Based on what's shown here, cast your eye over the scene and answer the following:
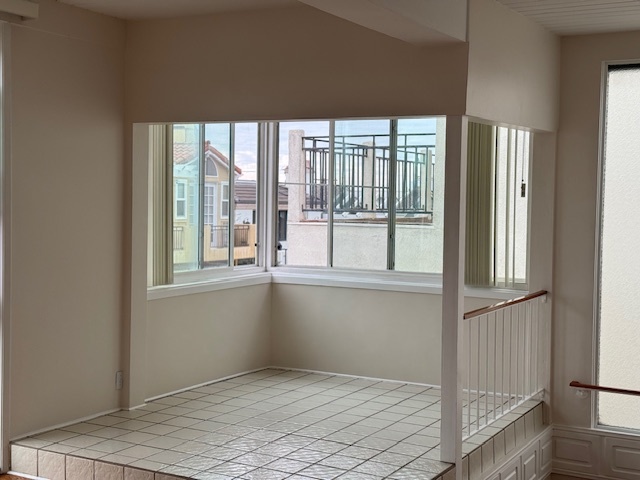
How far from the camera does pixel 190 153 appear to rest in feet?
19.8

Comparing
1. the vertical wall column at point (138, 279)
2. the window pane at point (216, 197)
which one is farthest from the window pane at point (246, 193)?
the vertical wall column at point (138, 279)

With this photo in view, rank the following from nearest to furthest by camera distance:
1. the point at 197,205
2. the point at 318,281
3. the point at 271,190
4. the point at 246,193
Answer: the point at 197,205
the point at 318,281
the point at 246,193
the point at 271,190

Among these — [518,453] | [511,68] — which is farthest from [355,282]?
[511,68]

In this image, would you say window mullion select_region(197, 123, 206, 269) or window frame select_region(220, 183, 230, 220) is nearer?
window mullion select_region(197, 123, 206, 269)

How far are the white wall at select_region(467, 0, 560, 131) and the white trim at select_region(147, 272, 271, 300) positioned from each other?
2.43m

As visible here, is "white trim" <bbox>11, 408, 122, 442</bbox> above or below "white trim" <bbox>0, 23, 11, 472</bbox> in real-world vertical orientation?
below

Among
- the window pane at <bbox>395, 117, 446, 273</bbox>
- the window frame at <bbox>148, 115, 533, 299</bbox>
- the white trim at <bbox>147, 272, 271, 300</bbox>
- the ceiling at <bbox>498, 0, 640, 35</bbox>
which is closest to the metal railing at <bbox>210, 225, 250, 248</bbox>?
the window frame at <bbox>148, 115, 533, 299</bbox>

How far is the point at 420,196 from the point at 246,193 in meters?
1.38

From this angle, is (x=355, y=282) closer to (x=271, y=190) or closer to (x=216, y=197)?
(x=271, y=190)

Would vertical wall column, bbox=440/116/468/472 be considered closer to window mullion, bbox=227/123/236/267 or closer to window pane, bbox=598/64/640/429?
window pane, bbox=598/64/640/429

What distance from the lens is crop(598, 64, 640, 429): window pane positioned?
534 centimetres

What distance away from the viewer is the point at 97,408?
512 centimetres

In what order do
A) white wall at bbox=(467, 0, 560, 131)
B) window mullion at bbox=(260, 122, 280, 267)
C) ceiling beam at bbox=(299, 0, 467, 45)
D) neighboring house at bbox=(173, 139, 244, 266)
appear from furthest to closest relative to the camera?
1. window mullion at bbox=(260, 122, 280, 267)
2. neighboring house at bbox=(173, 139, 244, 266)
3. white wall at bbox=(467, 0, 560, 131)
4. ceiling beam at bbox=(299, 0, 467, 45)

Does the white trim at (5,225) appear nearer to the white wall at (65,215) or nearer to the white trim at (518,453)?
the white wall at (65,215)
